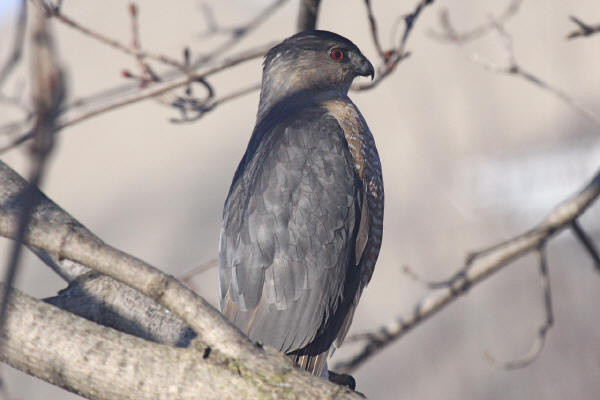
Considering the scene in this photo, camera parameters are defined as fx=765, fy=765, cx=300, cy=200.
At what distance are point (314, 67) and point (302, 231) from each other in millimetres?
1155

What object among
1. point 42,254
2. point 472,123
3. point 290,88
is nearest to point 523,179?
point 472,123

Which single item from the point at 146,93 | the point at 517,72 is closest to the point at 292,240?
the point at 146,93

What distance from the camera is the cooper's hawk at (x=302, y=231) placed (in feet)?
9.69

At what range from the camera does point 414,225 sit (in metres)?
8.96

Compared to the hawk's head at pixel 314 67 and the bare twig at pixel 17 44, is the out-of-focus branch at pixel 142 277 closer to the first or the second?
the bare twig at pixel 17 44

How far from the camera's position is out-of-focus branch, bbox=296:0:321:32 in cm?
326

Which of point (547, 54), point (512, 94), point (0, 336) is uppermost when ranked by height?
point (547, 54)

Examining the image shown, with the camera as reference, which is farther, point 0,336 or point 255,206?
point 255,206

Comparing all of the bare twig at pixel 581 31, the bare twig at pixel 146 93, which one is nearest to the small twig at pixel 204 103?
the bare twig at pixel 146 93

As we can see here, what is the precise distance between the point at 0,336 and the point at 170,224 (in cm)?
925

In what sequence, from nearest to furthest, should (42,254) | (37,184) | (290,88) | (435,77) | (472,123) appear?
(37,184) < (42,254) < (290,88) < (472,123) < (435,77)

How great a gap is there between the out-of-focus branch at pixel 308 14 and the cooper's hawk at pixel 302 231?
0.38 metres

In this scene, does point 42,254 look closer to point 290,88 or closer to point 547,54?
point 290,88

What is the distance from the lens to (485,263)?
351 centimetres
